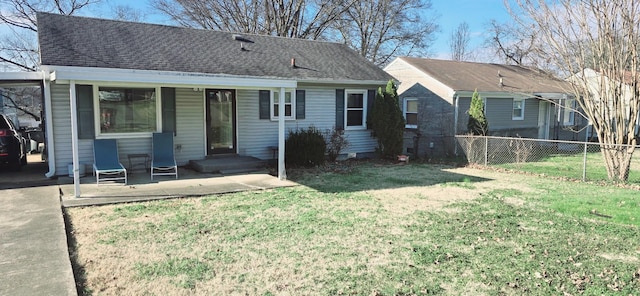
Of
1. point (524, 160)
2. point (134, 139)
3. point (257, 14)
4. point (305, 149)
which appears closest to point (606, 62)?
point (524, 160)

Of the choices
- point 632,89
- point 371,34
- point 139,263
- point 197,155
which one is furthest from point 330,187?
point 371,34

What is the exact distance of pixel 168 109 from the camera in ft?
33.6

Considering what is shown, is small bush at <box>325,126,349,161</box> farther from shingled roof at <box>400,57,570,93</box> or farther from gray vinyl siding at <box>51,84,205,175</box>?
shingled roof at <box>400,57,570,93</box>

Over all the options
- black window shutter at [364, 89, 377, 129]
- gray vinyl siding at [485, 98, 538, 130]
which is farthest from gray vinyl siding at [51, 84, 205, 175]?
gray vinyl siding at [485, 98, 538, 130]

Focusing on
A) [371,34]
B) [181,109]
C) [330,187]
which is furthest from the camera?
[371,34]

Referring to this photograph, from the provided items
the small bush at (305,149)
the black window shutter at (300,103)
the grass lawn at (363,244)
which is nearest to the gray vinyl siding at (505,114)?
the black window shutter at (300,103)

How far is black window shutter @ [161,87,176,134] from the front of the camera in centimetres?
1015

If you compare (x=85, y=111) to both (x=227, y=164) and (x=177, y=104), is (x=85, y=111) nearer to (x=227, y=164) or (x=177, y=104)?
(x=177, y=104)

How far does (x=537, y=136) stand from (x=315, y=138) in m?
12.6

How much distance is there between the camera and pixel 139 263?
172 inches

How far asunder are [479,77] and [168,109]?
13544mm

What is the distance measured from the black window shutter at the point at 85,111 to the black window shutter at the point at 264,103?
163 inches

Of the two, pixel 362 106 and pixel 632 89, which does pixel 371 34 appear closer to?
pixel 362 106

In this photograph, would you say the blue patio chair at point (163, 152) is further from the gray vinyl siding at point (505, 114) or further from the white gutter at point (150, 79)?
the gray vinyl siding at point (505, 114)
